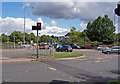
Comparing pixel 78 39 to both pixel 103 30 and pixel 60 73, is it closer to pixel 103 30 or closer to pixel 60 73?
pixel 103 30

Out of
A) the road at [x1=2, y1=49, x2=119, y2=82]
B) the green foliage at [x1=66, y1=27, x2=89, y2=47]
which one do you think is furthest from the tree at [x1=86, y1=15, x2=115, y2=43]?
the road at [x1=2, y1=49, x2=119, y2=82]

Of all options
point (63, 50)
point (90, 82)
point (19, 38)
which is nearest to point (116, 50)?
point (63, 50)

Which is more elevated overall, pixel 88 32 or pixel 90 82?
pixel 88 32

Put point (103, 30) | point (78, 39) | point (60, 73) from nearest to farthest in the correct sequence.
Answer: point (60, 73), point (103, 30), point (78, 39)

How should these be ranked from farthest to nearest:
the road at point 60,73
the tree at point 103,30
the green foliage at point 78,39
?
1. the tree at point 103,30
2. the green foliage at point 78,39
3. the road at point 60,73

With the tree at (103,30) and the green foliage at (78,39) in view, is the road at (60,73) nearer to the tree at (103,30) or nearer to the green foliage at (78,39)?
the green foliage at (78,39)

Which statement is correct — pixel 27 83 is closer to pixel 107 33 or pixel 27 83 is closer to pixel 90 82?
pixel 90 82

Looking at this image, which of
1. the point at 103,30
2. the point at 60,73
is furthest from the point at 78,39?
the point at 60,73

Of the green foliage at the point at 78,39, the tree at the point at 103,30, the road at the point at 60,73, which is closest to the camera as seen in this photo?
the road at the point at 60,73

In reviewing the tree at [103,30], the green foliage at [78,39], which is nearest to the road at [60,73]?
the green foliage at [78,39]

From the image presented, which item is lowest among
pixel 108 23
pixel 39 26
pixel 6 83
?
pixel 6 83

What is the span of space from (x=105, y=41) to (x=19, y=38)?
54364 millimetres

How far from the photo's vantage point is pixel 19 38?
9275 cm

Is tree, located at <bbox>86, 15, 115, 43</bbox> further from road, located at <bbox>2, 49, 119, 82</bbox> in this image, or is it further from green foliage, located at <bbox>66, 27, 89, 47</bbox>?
road, located at <bbox>2, 49, 119, 82</bbox>
